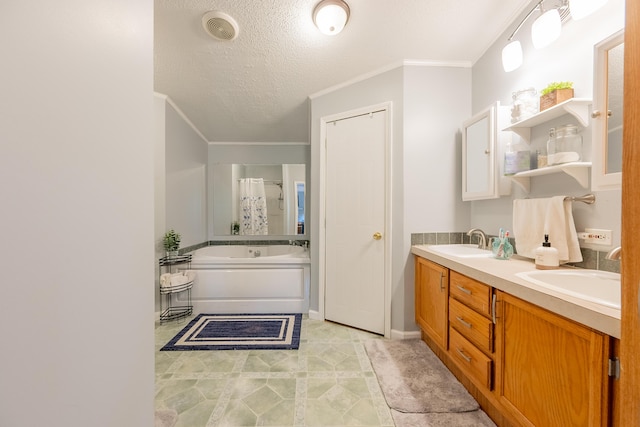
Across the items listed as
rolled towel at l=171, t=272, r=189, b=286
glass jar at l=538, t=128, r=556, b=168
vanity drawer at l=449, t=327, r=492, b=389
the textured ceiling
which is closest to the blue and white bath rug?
rolled towel at l=171, t=272, r=189, b=286

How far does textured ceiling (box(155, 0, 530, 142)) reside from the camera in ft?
5.12

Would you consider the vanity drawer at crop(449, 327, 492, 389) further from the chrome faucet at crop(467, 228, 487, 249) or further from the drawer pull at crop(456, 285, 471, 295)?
the chrome faucet at crop(467, 228, 487, 249)

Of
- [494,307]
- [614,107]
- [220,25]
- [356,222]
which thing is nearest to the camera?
[614,107]

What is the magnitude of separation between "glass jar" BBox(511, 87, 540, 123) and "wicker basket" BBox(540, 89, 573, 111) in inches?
5.5

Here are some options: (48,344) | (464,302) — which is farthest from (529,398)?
(48,344)

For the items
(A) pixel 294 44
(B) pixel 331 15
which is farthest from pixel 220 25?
(B) pixel 331 15

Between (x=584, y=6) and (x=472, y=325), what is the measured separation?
5.21 ft

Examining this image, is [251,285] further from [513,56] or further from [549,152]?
[513,56]

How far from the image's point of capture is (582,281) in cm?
109

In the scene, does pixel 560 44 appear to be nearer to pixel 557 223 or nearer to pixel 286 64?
pixel 557 223

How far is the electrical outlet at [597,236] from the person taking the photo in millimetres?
1106

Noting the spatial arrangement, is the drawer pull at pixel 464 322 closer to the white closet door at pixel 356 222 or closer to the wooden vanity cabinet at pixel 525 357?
the wooden vanity cabinet at pixel 525 357

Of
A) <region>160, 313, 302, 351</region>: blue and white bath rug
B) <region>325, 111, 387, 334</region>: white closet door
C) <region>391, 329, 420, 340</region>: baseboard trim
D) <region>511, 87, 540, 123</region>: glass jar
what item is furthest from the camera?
<region>325, 111, 387, 334</region>: white closet door

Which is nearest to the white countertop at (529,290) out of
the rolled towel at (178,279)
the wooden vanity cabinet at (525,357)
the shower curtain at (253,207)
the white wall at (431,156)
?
the wooden vanity cabinet at (525,357)
